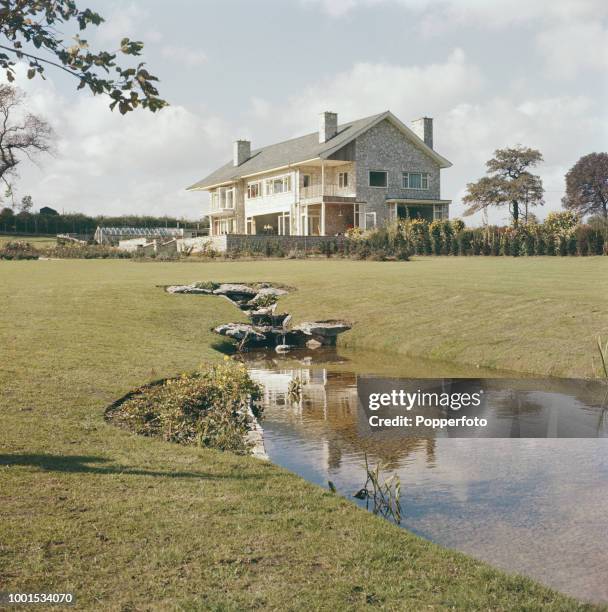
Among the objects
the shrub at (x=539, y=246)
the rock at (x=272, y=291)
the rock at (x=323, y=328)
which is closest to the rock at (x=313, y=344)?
the rock at (x=323, y=328)

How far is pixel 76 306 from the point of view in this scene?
17.1m

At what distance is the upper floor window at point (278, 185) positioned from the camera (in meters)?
53.0

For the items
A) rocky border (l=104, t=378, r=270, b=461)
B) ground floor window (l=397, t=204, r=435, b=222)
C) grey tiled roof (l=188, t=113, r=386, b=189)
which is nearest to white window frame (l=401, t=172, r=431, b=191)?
ground floor window (l=397, t=204, r=435, b=222)

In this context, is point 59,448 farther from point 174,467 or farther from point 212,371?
point 212,371

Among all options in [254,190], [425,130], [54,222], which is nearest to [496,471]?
[425,130]

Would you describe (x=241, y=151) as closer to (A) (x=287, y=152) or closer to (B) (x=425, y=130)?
(A) (x=287, y=152)

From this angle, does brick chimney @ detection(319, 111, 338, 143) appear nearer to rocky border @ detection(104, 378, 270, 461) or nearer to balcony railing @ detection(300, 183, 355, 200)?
balcony railing @ detection(300, 183, 355, 200)

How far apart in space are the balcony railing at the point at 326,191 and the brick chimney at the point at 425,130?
22.2 ft

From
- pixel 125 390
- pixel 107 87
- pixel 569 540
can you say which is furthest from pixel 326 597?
pixel 125 390

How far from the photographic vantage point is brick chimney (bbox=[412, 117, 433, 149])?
52.5 m

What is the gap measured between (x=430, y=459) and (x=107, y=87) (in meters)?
5.06

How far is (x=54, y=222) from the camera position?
67.5m

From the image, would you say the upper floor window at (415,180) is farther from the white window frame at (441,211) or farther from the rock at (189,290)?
the rock at (189,290)

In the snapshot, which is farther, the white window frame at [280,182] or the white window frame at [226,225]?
the white window frame at [226,225]
